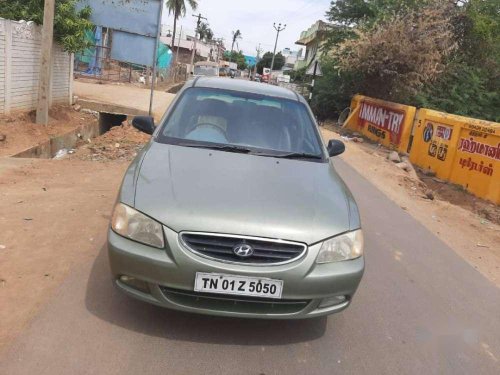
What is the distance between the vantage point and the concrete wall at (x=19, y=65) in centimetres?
1030

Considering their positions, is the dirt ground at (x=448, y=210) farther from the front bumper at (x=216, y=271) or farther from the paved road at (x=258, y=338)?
the front bumper at (x=216, y=271)

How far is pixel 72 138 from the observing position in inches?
481

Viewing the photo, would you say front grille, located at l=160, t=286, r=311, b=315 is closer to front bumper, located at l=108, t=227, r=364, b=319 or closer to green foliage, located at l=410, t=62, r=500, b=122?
front bumper, located at l=108, t=227, r=364, b=319

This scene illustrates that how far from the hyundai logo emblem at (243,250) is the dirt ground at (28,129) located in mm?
7276

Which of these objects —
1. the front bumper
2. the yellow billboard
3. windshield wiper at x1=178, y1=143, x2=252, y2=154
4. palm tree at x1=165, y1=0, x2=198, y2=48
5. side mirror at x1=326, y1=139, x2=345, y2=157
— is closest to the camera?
the front bumper

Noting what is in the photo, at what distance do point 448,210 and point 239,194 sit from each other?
6.28 meters

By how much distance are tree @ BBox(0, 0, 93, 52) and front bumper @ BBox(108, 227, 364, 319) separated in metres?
10.4

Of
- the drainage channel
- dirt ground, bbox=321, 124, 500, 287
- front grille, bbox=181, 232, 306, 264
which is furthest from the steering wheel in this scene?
the drainage channel

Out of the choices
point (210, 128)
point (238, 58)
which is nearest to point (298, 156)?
point (210, 128)

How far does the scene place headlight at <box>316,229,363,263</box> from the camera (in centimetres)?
314

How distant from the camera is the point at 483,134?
9727 mm

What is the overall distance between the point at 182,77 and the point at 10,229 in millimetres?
48043

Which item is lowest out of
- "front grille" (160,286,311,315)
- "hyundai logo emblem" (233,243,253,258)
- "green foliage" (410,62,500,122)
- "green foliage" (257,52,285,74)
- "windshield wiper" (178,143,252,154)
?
"front grille" (160,286,311,315)

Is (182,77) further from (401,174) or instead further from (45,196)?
(45,196)
